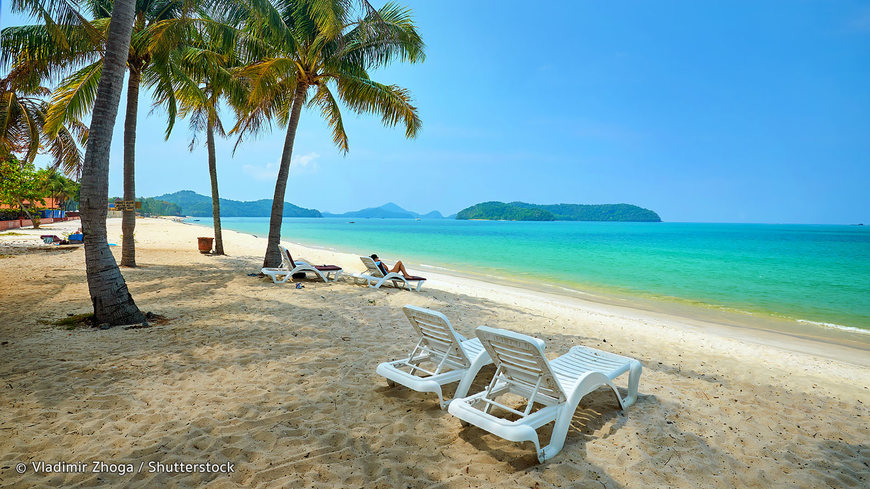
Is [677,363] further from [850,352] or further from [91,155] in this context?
[91,155]

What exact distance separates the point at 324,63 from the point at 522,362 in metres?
10.5

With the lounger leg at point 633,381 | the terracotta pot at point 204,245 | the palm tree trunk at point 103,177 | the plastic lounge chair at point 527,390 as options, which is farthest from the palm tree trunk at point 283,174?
the lounger leg at point 633,381

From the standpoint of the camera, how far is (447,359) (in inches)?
157

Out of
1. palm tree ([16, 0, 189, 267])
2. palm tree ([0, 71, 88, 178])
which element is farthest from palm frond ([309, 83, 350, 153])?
palm tree ([0, 71, 88, 178])

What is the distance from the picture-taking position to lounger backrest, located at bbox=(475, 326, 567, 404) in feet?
9.65

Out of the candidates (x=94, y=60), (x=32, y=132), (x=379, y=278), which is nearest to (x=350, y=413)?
(x=379, y=278)

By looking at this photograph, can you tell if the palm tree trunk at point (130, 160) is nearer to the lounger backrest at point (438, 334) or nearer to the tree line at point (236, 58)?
the tree line at point (236, 58)

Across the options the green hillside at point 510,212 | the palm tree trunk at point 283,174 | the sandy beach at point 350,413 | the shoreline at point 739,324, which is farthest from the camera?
the green hillside at point 510,212

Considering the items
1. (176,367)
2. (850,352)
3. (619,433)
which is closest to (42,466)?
(176,367)

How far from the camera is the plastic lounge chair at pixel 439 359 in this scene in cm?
362

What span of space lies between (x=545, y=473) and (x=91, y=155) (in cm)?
676

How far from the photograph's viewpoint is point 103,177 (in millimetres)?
5867

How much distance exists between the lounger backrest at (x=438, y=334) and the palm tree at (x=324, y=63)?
779cm

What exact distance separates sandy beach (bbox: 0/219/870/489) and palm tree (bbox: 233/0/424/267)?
5.90m
